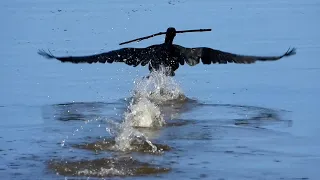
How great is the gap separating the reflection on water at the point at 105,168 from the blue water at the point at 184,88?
130mm

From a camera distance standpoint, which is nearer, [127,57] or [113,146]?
[113,146]

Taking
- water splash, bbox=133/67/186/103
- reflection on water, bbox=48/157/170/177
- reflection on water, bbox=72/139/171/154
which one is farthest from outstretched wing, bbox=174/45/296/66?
reflection on water, bbox=48/157/170/177

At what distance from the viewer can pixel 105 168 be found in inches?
384

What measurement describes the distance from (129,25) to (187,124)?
26.4 ft

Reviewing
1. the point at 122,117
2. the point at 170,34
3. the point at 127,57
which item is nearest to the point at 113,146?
the point at 122,117

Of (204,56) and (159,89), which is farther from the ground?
(204,56)

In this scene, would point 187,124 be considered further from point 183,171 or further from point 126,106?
point 183,171

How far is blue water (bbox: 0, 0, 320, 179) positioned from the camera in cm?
1037

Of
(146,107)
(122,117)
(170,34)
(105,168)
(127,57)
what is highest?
(170,34)

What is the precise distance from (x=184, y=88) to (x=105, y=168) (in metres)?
5.26

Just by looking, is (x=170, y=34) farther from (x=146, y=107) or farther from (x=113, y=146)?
(x=113, y=146)

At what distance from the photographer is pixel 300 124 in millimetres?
12070

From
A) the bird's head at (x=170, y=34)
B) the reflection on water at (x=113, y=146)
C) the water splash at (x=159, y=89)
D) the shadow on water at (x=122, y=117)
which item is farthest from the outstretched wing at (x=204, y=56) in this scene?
the reflection on water at (x=113, y=146)

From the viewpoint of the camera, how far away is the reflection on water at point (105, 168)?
9617mm
